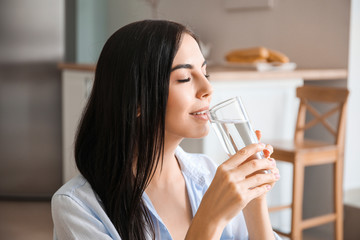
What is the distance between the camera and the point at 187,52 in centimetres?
104

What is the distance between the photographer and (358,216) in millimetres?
2979

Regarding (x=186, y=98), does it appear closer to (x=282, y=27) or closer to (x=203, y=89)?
(x=203, y=89)

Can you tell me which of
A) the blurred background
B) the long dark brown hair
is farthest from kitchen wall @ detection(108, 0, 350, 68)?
the long dark brown hair

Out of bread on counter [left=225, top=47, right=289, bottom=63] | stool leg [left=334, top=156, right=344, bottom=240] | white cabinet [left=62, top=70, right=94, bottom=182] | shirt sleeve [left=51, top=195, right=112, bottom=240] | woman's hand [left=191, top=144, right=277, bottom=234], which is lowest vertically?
stool leg [left=334, top=156, right=344, bottom=240]

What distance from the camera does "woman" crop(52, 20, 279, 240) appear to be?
3.08 feet

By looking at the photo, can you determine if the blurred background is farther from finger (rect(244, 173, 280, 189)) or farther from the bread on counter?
finger (rect(244, 173, 280, 189))

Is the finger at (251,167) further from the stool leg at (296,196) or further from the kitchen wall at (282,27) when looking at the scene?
the kitchen wall at (282,27)

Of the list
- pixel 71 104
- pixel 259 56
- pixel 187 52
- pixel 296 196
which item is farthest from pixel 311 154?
pixel 187 52

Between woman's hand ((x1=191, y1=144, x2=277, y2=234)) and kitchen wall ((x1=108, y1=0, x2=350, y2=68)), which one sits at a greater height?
kitchen wall ((x1=108, y1=0, x2=350, y2=68))

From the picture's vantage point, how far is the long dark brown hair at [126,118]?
0.98 m

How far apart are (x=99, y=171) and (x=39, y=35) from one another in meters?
2.97

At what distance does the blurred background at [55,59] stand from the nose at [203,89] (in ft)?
7.29

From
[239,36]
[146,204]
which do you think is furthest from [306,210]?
[146,204]

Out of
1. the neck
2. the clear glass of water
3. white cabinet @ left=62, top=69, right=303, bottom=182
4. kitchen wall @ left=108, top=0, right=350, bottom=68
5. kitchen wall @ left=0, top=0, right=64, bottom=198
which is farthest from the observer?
kitchen wall @ left=0, top=0, right=64, bottom=198
